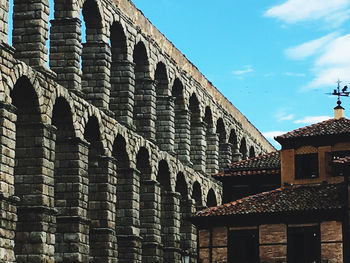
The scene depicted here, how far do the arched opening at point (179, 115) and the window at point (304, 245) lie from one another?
16.5 meters

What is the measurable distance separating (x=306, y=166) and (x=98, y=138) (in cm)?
1155

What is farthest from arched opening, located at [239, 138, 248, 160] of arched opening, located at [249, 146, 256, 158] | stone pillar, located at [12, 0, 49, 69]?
stone pillar, located at [12, 0, 49, 69]

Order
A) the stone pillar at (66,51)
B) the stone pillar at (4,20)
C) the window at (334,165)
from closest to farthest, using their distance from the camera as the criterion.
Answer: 1. the stone pillar at (4,20)
2. the stone pillar at (66,51)
3. the window at (334,165)

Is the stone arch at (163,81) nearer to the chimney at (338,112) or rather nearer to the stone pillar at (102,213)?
the chimney at (338,112)

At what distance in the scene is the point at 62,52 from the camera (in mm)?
44312

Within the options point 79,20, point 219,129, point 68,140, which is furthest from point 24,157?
point 219,129

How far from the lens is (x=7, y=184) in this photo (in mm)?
36656

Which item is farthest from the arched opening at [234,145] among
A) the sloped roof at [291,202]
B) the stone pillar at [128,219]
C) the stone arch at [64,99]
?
the stone arch at [64,99]

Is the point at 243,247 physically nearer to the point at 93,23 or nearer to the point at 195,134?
the point at 93,23

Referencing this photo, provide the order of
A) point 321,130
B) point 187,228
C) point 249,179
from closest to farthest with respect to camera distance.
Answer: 1. point 321,130
2. point 249,179
3. point 187,228

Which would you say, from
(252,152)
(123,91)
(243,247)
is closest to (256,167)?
(123,91)

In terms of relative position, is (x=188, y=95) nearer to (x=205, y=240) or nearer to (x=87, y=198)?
(x=205, y=240)

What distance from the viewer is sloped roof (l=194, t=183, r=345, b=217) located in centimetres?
4712

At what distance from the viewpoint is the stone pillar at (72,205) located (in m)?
42.6
